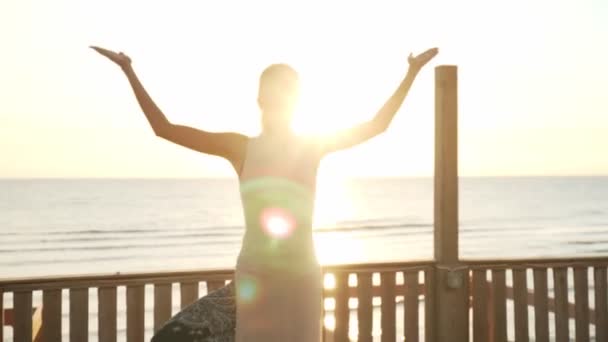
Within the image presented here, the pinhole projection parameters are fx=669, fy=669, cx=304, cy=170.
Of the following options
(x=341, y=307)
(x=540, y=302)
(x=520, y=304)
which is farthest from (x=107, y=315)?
(x=540, y=302)

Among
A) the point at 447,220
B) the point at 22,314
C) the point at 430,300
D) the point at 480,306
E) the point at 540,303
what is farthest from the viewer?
the point at 540,303

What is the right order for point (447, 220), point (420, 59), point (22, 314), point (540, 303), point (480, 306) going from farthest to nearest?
point (540, 303) → point (480, 306) → point (447, 220) → point (22, 314) → point (420, 59)

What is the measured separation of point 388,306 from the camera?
4.89 m

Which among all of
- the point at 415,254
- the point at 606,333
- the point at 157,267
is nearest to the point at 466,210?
the point at 415,254

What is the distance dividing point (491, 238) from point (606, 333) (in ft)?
144

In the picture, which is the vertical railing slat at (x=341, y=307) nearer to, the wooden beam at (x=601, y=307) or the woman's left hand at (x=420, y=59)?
the wooden beam at (x=601, y=307)

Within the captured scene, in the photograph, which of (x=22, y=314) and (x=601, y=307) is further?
(x=601, y=307)

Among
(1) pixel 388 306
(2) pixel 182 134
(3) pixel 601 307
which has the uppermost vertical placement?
(2) pixel 182 134

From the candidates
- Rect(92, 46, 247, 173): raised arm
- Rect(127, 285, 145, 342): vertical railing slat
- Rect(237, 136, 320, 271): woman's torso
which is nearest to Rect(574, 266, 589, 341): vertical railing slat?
Rect(127, 285, 145, 342): vertical railing slat

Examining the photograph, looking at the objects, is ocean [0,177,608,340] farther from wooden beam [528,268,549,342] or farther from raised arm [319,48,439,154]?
raised arm [319,48,439,154]

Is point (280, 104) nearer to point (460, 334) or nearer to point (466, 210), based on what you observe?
point (460, 334)

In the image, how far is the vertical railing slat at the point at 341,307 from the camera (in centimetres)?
479

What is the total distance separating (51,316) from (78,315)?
162mm

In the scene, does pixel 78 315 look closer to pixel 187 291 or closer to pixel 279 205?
pixel 187 291
